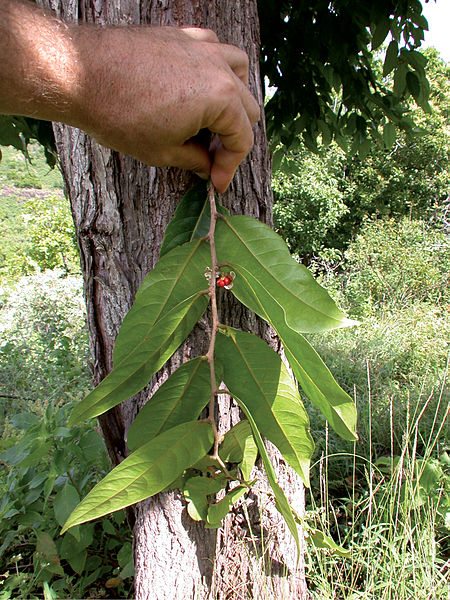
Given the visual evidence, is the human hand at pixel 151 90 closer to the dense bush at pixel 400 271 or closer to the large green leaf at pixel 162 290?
the large green leaf at pixel 162 290

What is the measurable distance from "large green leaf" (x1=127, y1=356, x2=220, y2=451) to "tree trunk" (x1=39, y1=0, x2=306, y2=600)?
0.19 meters

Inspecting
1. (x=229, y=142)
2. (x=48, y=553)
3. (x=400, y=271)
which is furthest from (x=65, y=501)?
(x=400, y=271)

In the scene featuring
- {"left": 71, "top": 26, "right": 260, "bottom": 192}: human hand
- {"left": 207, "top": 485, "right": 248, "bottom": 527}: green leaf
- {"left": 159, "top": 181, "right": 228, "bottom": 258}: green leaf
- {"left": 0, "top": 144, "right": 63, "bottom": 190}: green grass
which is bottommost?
{"left": 207, "top": 485, "right": 248, "bottom": 527}: green leaf

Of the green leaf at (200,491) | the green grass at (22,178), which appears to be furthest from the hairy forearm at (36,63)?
the green grass at (22,178)

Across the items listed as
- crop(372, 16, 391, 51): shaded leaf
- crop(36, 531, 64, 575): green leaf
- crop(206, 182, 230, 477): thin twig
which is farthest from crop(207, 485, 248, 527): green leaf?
crop(372, 16, 391, 51): shaded leaf

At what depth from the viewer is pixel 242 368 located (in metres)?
0.84

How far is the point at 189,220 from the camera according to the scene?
92 centimetres

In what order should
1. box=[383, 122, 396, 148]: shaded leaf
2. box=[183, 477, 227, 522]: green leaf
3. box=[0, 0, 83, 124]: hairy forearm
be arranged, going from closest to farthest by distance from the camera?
box=[0, 0, 83, 124]: hairy forearm
box=[183, 477, 227, 522]: green leaf
box=[383, 122, 396, 148]: shaded leaf

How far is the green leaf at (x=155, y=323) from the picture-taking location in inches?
31.1

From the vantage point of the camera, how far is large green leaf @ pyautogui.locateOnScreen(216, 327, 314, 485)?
0.79 metres

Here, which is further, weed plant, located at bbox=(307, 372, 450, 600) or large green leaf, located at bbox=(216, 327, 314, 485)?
weed plant, located at bbox=(307, 372, 450, 600)

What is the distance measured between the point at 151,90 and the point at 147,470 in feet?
1.99

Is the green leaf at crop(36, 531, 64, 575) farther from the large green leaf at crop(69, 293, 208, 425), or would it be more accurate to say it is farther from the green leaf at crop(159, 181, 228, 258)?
the green leaf at crop(159, 181, 228, 258)

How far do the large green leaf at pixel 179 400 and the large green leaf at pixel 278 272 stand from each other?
0.54ft
